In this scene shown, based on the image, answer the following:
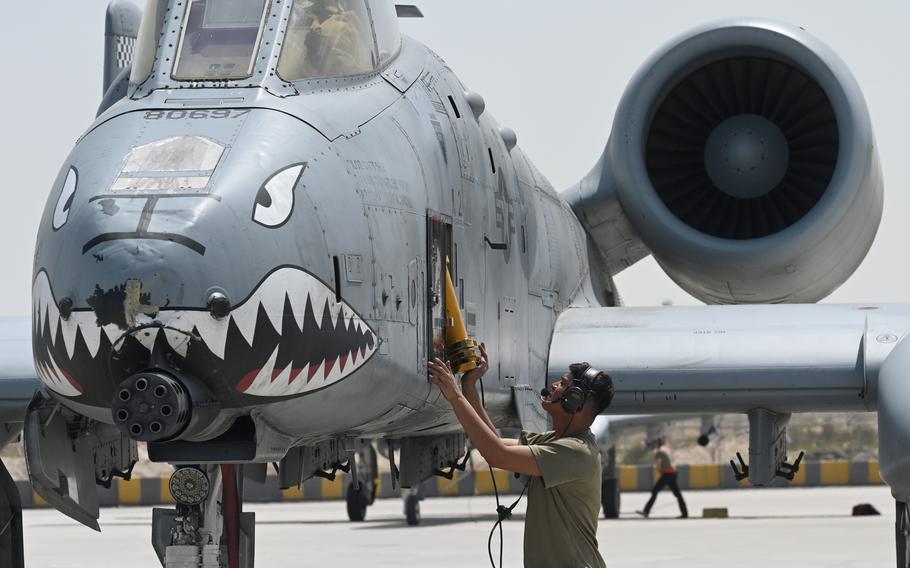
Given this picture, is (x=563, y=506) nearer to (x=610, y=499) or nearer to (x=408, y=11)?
(x=408, y=11)

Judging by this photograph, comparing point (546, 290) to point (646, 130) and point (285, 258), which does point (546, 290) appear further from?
point (285, 258)

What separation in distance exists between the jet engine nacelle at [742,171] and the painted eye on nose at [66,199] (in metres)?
7.39

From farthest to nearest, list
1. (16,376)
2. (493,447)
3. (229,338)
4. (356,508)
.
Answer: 1. (356,508)
2. (16,376)
3. (229,338)
4. (493,447)

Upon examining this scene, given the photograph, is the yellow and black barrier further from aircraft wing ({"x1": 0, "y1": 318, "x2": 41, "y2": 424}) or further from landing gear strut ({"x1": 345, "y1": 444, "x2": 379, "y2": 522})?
aircraft wing ({"x1": 0, "y1": 318, "x2": 41, "y2": 424})

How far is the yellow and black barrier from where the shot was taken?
3816 cm

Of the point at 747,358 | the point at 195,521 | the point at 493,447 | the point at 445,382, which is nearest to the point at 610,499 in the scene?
the point at 747,358

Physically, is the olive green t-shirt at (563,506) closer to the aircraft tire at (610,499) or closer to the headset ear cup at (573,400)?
the headset ear cup at (573,400)

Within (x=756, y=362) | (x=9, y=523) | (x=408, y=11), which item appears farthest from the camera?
(x=408, y=11)

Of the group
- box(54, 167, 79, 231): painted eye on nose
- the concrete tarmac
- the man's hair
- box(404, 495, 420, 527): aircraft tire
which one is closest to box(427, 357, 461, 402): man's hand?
the man's hair

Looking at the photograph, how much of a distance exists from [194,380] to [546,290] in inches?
202

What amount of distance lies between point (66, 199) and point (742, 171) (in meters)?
8.38

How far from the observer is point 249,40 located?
7996 millimetres

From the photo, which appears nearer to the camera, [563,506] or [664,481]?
[563,506]

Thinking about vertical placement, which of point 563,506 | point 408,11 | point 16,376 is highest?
point 408,11
